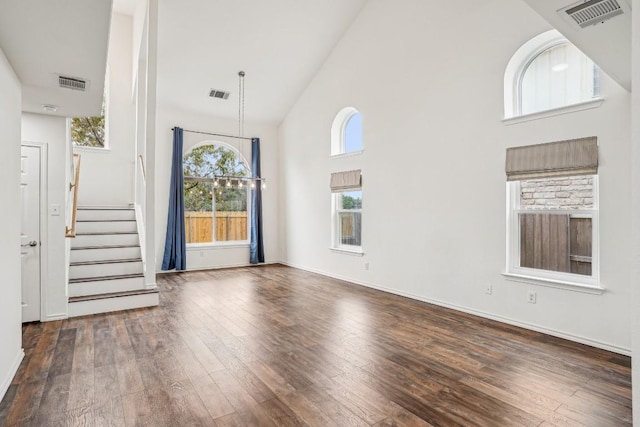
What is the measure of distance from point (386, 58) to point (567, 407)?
16.7ft

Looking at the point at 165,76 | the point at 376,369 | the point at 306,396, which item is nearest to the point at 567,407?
the point at 376,369

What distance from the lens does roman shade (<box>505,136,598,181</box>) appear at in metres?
3.38

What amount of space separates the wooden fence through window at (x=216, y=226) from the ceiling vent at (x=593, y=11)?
24.2 ft

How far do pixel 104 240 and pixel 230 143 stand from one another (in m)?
3.65

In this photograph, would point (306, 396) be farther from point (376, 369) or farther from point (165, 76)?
point (165, 76)

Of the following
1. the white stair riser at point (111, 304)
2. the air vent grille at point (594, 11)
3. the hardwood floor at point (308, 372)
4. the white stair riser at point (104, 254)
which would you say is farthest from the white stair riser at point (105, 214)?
the air vent grille at point (594, 11)

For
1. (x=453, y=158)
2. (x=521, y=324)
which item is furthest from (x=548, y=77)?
(x=521, y=324)

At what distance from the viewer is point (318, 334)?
370 cm

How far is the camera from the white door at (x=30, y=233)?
391 centimetres

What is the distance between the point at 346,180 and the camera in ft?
21.2

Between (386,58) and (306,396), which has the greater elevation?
(386,58)

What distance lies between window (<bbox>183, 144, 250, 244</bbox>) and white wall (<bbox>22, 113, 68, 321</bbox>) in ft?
11.8

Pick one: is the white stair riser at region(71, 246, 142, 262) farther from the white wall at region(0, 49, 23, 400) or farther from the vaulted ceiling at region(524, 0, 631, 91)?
the vaulted ceiling at region(524, 0, 631, 91)

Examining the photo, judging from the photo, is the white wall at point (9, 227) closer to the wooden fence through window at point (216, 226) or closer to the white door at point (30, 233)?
the white door at point (30, 233)
